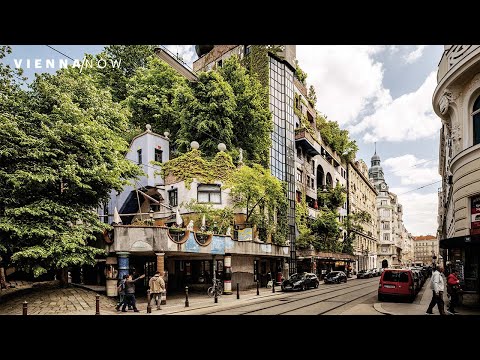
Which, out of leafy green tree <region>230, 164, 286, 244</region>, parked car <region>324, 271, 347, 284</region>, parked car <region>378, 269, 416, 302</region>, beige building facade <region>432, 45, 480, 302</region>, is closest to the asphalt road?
parked car <region>378, 269, 416, 302</region>

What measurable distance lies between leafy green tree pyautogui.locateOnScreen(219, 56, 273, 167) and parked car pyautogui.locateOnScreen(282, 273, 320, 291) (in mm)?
4479

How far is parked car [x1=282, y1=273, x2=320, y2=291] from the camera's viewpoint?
41.7 ft

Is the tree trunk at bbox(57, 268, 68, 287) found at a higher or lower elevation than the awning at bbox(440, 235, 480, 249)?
lower

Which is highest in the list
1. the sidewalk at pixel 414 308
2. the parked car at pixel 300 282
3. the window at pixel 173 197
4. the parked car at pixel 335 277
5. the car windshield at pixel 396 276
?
the window at pixel 173 197

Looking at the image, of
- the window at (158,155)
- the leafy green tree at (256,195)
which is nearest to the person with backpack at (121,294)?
the window at (158,155)

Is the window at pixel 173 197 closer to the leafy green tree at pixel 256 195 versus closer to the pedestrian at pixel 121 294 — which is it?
the leafy green tree at pixel 256 195

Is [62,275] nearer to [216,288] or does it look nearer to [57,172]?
[57,172]

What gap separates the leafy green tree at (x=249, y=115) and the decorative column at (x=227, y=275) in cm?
352

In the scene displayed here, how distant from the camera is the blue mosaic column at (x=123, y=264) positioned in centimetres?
882

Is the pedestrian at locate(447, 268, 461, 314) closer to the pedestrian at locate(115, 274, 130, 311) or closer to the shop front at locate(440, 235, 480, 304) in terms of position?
the shop front at locate(440, 235, 480, 304)
